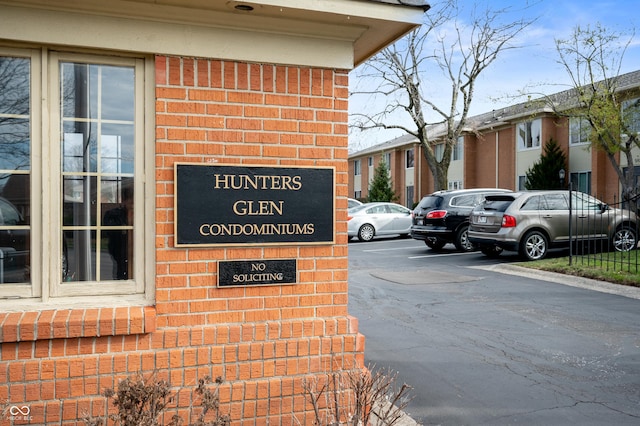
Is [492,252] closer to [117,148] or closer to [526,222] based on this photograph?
[526,222]

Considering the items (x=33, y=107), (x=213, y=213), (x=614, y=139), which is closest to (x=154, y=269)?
(x=213, y=213)

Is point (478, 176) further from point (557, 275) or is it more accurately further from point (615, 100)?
point (557, 275)

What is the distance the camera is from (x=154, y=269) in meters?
3.70

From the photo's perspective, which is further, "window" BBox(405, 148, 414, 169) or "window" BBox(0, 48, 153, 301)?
"window" BBox(405, 148, 414, 169)

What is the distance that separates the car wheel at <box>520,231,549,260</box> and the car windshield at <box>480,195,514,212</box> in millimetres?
877

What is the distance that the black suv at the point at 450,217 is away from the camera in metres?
16.5

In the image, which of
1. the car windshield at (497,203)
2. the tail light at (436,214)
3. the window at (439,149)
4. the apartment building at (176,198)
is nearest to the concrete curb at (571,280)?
the car windshield at (497,203)

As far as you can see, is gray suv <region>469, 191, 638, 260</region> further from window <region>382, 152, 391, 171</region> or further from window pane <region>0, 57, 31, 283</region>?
window <region>382, 152, 391, 171</region>

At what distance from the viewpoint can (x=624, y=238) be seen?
1464cm

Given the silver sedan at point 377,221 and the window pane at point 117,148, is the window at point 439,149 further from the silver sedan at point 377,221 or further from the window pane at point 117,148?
the window pane at point 117,148

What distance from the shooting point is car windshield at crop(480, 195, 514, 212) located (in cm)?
1402

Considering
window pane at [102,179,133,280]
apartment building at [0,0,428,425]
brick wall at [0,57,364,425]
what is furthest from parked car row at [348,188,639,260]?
window pane at [102,179,133,280]

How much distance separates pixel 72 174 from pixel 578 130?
87.1 ft

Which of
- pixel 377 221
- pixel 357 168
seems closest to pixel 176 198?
pixel 377 221
